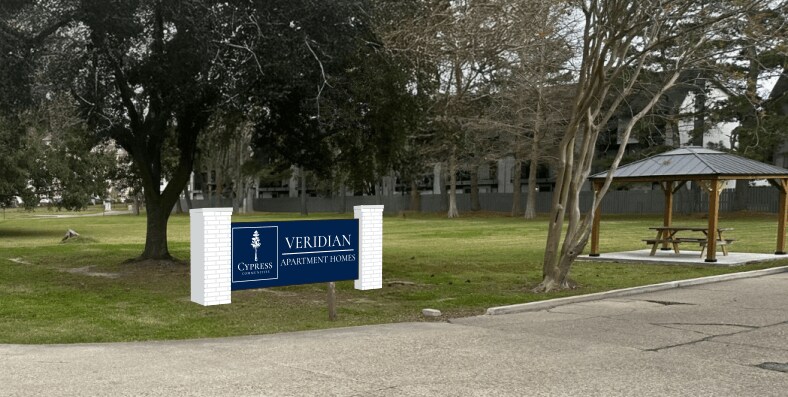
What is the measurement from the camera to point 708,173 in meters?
18.4

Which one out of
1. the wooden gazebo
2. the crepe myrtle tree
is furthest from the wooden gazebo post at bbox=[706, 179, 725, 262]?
the crepe myrtle tree

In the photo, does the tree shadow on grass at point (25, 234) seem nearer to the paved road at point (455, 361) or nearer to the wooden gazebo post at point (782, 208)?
the wooden gazebo post at point (782, 208)

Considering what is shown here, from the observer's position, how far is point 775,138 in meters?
40.6

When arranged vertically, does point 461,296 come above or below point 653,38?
below

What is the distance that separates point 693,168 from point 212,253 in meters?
13.7

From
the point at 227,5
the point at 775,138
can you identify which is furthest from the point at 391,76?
the point at 775,138

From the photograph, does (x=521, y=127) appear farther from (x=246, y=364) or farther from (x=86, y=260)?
(x=246, y=364)

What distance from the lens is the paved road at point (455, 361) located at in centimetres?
664

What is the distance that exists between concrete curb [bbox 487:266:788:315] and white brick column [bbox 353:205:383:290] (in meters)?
1.83

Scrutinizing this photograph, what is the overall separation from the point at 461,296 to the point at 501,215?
43071mm

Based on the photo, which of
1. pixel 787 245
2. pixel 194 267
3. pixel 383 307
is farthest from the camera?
pixel 787 245

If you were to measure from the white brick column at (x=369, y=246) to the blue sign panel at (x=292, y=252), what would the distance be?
0.23 m

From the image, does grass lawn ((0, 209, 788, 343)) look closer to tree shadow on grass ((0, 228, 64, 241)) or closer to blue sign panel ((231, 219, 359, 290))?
blue sign panel ((231, 219, 359, 290))

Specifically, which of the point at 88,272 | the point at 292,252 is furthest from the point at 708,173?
the point at 88,272
